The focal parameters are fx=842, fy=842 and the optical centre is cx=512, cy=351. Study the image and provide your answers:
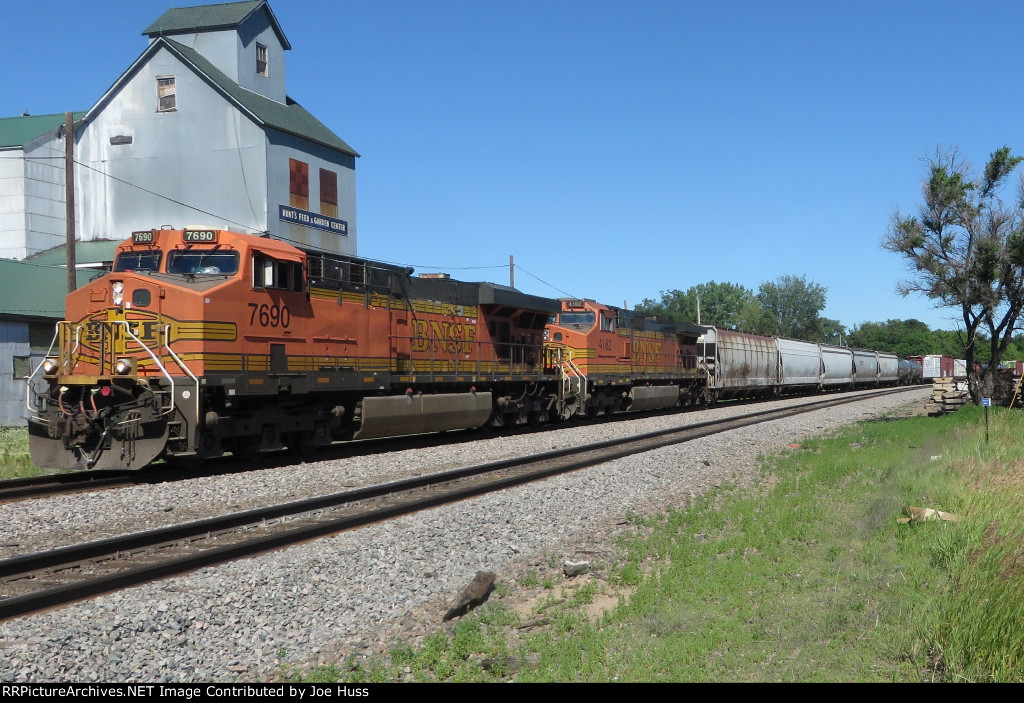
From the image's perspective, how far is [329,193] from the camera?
3466 centimetres

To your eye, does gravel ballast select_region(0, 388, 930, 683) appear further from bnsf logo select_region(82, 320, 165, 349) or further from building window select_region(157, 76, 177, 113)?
building window select_region(157, 76, 177, 113)

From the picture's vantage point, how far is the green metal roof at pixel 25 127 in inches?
1409

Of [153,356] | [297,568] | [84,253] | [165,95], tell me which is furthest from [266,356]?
[165,95]

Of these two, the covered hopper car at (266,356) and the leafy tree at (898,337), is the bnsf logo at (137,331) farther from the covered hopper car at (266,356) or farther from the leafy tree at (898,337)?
the leafy tree at (898,337)

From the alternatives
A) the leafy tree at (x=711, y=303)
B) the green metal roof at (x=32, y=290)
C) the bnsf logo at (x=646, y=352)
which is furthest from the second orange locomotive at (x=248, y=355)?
the leafy tree at (x=711, y=303)

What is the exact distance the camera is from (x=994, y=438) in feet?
52.0

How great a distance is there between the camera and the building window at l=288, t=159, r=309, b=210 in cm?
3247

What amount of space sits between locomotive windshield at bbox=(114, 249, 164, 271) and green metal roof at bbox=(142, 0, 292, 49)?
22.4 meters

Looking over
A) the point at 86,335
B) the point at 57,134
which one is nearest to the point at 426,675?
the point at 86,335

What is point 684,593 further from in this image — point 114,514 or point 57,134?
point 57,134

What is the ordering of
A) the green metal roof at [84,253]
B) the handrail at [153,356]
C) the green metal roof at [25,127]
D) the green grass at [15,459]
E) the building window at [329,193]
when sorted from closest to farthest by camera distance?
the handrail at [153,356] → the green grass at [15,459] → the green metal roof at [84,253] → the building window at [329,193] → the green metal roof at [25,127]

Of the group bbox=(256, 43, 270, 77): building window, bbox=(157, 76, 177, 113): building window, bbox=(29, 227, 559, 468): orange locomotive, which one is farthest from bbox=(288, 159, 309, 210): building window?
bbox=(29, 227, 559, 468): orange locomotive

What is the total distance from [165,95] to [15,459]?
21.4m

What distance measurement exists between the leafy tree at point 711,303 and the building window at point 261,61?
8854 centimetres
